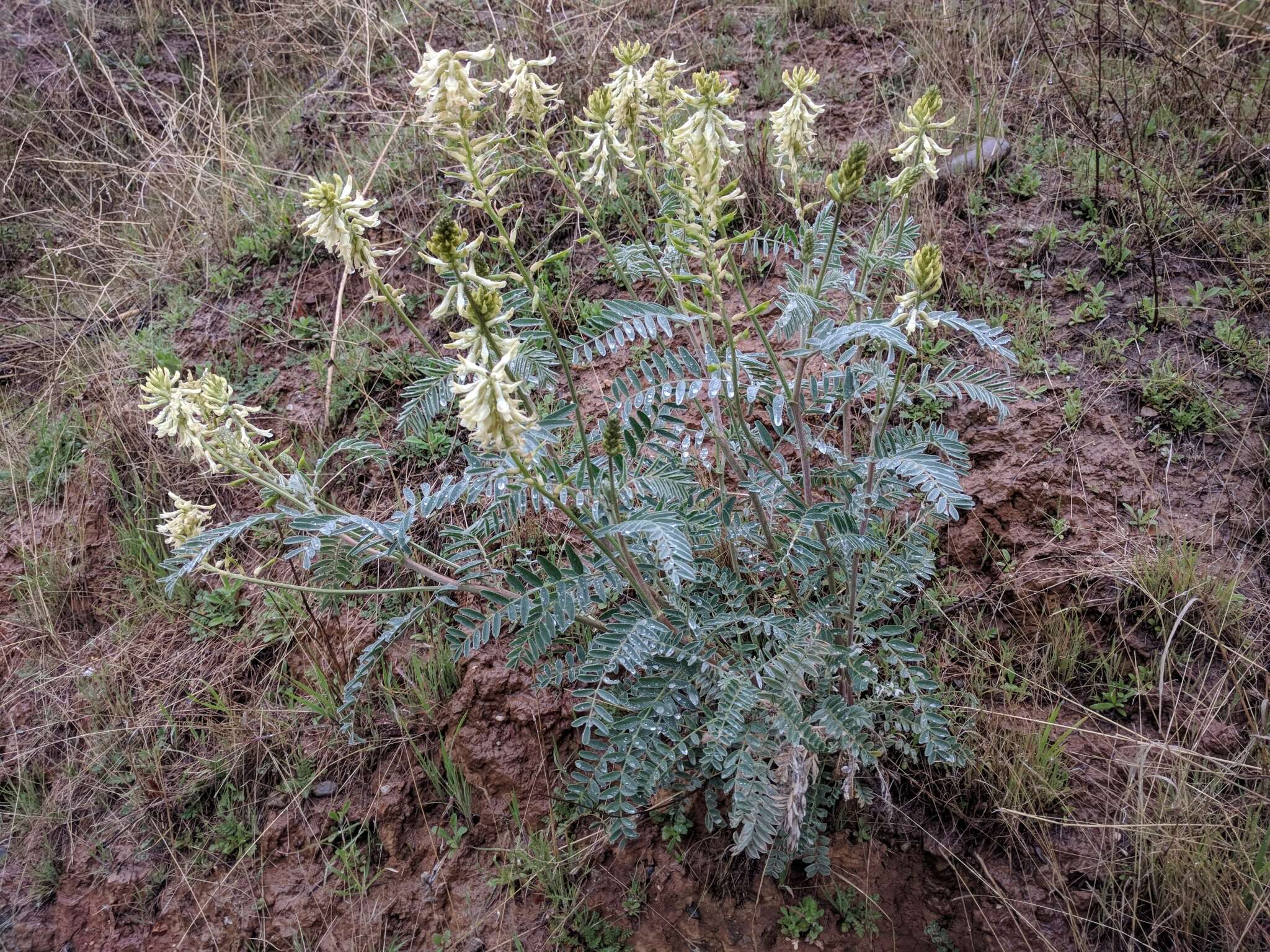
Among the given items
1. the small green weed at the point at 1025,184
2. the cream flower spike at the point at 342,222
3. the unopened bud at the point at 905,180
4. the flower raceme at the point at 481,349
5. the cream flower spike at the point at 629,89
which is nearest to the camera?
the flower raceme at the point at 481,349

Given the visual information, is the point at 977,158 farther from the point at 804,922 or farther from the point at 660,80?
the point at 804,922

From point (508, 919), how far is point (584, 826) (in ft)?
1.10

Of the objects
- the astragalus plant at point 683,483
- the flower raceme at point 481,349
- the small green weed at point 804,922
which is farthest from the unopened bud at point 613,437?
the small green weed at point 804,922

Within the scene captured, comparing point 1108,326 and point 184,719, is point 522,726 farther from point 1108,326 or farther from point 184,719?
point 1108,326

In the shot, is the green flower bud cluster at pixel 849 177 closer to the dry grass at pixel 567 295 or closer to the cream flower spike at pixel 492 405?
the cream flower spike at pixel 492 405

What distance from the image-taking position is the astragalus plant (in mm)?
1687

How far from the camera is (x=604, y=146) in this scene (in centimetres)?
201

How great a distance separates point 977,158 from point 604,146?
7.89ft

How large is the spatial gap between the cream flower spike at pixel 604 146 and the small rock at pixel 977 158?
86.4 inches

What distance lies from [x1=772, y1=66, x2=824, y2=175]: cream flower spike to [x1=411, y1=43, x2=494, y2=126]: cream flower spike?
0.74m

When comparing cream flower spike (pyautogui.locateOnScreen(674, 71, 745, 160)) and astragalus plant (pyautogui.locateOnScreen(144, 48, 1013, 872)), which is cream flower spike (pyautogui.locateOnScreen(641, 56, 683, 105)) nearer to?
astragalus plant (pyautogui.locateOnScreen(144, 48, 1013, 872))

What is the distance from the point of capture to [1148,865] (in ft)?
6.82

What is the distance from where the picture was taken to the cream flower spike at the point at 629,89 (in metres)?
1.93

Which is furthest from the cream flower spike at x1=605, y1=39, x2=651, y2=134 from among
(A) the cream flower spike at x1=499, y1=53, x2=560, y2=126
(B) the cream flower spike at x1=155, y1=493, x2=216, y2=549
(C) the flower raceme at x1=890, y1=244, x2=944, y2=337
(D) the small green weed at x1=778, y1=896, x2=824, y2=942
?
(D) the small green weed at x1=778, y1=896, x2=824, y2=942
